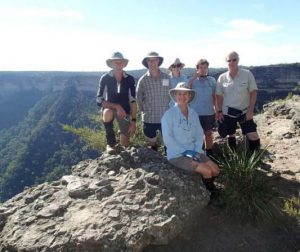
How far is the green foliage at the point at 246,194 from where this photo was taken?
594 centimetres

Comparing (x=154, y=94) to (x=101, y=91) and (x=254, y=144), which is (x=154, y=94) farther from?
(x=254, y=144)

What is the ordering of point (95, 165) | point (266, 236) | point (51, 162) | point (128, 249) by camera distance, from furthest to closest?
1. point (51, 162)
2. point (95, 165)
3. point (266, 236)
4. point (128, 249)

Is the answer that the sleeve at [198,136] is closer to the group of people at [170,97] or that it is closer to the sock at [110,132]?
the group of people at [170,97]

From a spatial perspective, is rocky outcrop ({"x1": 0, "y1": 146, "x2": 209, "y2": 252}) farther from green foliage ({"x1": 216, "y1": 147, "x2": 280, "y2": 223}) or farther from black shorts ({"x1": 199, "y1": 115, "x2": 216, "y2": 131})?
black shorts ({"x1": 199, "y1": 115, "x2": 216, "y2": 131})

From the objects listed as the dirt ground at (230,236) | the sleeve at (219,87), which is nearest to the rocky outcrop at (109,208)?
the dirt ground at (230,236)

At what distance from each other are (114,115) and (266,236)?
10.6 feet

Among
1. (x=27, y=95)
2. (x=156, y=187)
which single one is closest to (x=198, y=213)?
(x=156, y=187)

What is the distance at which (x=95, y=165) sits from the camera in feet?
22.7

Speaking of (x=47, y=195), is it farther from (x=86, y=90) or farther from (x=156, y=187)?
(x=86, y=90)

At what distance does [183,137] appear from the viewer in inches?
238

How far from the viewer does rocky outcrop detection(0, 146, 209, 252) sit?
519 centimetres

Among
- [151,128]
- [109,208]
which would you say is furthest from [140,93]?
[109,208]

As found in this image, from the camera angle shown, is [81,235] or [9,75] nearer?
[81,235]

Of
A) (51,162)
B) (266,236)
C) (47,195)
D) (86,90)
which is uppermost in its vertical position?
(47,195)
